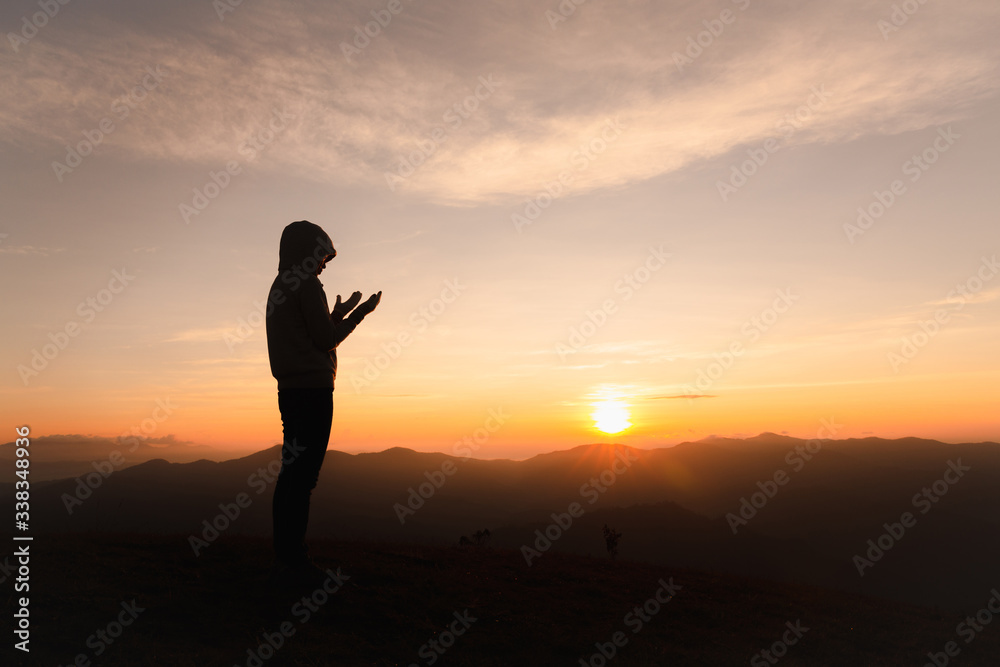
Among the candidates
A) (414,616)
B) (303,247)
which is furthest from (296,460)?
(303,247)

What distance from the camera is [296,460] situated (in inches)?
232

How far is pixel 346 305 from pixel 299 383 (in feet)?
3.60

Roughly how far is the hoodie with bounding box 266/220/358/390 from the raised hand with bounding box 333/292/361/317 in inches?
7.6

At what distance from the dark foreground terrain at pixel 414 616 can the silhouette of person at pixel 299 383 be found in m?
0.54

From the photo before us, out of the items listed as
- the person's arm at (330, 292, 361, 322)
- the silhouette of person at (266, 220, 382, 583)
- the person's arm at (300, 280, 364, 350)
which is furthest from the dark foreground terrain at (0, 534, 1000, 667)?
the person's arm at (330, 292, 361, 322)

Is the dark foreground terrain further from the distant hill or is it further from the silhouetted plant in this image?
the distant hill

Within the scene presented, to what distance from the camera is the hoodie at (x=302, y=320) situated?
5941 mm

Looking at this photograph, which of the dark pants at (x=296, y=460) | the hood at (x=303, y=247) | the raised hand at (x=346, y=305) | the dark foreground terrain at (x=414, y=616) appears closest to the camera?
the dark foreground terrain at (x=414, y=616)

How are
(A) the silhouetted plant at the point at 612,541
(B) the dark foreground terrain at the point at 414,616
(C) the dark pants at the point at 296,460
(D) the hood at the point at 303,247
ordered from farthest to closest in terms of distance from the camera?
(A) the silhouetted plant at the point at 612,541
(D) the hood at the point at 303,247
(C) the dark pants at the point at 296,460
(B) the dark foreground terrain at the point at 414,616

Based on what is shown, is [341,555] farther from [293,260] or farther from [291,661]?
[293,260]

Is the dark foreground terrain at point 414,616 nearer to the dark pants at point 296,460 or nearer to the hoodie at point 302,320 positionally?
the dark pants at point 296,460

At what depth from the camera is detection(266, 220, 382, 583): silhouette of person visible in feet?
19.3

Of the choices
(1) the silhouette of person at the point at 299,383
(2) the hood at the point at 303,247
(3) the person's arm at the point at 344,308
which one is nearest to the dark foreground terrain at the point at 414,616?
(1) the silhouette of person at the point at 299,383

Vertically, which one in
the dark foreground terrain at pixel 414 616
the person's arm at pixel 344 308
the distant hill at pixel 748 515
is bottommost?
the dark foreground terrain at pixel 414 616
